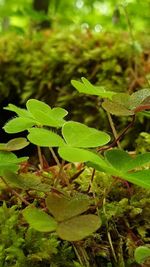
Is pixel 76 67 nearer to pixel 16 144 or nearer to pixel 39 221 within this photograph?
pixel 16 144

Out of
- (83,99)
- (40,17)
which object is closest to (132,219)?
(83,99)

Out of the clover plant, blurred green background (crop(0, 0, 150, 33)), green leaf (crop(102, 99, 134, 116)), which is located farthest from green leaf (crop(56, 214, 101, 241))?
blurred green background (crop(0, 0, 150, 33))

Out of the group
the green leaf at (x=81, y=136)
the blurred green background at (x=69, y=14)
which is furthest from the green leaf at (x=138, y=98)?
the blurred green background at (x=69, y=14)

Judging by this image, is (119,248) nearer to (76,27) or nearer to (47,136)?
(47,136)

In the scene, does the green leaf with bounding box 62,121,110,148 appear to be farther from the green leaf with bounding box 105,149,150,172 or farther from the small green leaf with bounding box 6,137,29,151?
the small green leaf with bounding box 6,137,29,151

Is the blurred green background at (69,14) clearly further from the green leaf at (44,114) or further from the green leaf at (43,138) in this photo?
the green leaf at (43,138)

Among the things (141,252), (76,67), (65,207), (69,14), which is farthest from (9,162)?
(69,14)
